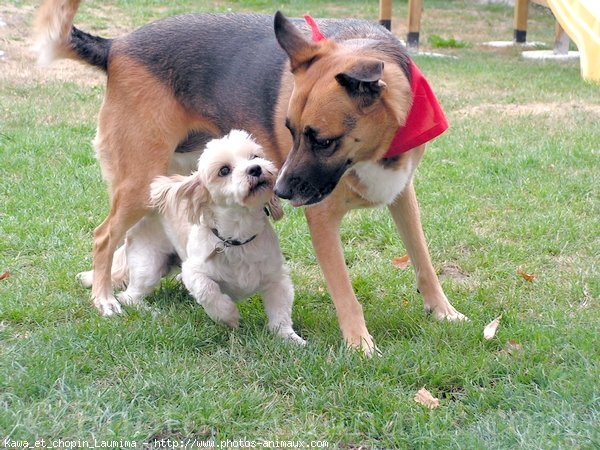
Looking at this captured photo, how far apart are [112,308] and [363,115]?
181 centimetres

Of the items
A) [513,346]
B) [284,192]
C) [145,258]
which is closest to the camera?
[284,192]

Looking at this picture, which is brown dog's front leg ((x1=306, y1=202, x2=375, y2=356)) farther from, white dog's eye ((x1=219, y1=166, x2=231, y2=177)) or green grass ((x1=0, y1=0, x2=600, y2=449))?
white dog's eye ((x1=219, y1=166, x2=231, y2=177))

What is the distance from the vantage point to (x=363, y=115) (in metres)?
3.75

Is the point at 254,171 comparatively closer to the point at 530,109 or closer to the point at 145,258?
the point at 145,258

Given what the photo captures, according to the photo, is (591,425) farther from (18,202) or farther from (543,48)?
Result: (543,48)

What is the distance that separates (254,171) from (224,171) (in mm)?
171

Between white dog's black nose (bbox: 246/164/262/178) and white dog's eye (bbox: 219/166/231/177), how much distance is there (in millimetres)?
128

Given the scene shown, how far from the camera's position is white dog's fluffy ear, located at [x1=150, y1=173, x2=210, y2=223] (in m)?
4.15

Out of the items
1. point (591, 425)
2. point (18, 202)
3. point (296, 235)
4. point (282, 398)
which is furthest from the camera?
point (18, 202)

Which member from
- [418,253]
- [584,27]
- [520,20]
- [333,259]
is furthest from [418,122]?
[520,20]

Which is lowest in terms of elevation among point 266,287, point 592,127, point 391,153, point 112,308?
point 592,127

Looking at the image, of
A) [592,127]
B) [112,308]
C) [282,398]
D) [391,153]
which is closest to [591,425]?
[282,398]

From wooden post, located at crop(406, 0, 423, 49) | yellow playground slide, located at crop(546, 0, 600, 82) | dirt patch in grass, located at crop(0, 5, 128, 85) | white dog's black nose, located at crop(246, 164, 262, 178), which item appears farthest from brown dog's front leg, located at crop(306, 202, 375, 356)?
wooden post, located at crop(406, 0, 423, 49)

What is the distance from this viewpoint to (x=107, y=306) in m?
4.55
